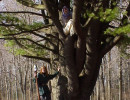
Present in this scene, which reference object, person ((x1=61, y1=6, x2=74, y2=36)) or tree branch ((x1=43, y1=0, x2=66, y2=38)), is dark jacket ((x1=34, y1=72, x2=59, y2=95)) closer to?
person ((x1=61, y1=6, x2=74, y2=36))

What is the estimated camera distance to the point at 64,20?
6438mm

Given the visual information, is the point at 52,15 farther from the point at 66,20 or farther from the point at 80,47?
the point at 80,47

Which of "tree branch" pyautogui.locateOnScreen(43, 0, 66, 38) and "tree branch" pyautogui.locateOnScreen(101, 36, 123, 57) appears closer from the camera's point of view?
"tree branch" pyautogui.locateOnScreen(43, 0, 66, 38)

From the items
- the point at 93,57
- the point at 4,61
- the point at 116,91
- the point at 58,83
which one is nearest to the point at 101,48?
the point at 93,57

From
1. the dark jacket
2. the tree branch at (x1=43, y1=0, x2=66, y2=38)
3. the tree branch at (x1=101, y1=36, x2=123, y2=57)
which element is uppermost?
the tree branch at (x1=43, y1=0, x2=66, y2=38)

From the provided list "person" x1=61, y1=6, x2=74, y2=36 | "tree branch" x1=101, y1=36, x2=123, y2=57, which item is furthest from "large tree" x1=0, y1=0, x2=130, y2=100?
"person" x1=61, y1=6, x2=74, y2=36

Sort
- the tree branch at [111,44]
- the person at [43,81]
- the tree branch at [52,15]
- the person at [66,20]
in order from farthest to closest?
1. the person at [43,81]
2. the person at [66,20]
3. the tree branch at [111,44]
4. the tree branch at [52,15]

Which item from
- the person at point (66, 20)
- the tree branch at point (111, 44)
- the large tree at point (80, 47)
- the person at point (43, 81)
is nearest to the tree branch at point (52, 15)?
the large tree at point (80, 47)

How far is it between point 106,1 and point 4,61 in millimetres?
29500

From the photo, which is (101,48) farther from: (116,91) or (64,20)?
(116,91)

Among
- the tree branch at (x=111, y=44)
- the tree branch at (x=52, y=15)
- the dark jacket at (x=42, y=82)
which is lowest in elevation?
the dark jacket at (x=42, y=82)

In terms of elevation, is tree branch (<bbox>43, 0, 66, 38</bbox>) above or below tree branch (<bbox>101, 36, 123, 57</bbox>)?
above

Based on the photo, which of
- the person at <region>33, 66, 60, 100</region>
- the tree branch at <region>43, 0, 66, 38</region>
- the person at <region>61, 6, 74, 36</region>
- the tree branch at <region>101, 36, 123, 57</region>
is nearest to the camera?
the tree branch at <region>43, 0, 66, 38</region>

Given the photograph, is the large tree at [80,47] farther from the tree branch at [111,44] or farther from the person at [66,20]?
the person at [66,20]
